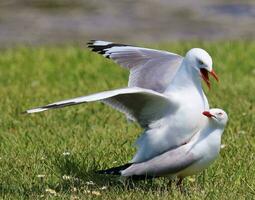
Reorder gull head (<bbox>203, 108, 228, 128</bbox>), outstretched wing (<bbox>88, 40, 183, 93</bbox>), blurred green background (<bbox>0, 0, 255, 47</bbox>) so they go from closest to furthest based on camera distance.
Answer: gull head (<bbox>203, 108, 228, 128</bbox>)
outstretched wing (<bbox>88, 40, 183, 93</bbox>)
blurred green background (<bbox>0, 0, 255, 47</bbox>)

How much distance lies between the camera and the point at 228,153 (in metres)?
5.74

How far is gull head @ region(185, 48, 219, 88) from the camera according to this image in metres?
4.81

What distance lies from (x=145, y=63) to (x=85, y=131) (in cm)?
125

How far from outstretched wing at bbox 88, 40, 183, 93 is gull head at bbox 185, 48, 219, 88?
0.33 meters

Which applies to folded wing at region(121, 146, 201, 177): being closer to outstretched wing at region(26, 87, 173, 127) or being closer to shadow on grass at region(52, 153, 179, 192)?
shadow on grass at region(52, 153, 179, 192)

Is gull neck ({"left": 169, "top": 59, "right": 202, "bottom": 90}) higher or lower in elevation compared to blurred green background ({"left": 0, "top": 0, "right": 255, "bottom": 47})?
higher

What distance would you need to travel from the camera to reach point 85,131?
653 cm

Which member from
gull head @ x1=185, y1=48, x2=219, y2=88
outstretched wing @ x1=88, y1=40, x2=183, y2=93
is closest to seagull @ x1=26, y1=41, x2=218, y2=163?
gull head @ x1=185, y1=48, x2=219, y2=88

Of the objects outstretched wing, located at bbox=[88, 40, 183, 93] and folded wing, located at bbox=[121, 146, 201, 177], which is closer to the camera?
folded wing, located at bbox=[121, 146, 201, 177]

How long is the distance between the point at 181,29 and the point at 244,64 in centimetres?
Result: 313

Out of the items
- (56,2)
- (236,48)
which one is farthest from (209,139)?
(56,2)

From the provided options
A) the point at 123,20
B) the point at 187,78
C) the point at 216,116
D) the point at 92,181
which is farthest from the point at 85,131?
the point at 123,20

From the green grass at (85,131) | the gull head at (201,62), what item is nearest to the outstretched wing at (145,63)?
the gull head at (201,62)

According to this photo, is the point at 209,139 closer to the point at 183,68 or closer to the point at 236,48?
the point at 183,68
